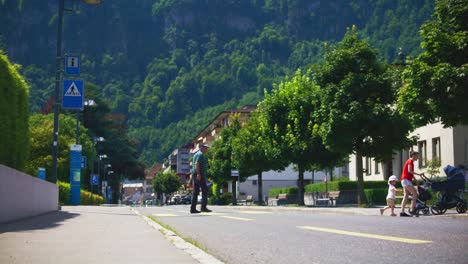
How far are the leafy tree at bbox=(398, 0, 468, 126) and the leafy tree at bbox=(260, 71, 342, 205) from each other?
1608cm

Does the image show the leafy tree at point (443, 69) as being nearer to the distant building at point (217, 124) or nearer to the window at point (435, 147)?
the window at point (435, 147)

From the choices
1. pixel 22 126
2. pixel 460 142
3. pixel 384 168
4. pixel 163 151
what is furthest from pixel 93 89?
pixel 163 151

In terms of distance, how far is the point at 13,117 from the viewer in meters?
20.6

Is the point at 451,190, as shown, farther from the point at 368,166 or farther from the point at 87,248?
the point at 368,166

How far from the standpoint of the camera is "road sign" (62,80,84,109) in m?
24.1

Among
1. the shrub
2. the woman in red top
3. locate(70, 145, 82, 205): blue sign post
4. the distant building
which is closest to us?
the woman in red top

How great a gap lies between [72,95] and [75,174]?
1730 cm

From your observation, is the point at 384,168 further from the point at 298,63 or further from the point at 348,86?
the point at 298,63

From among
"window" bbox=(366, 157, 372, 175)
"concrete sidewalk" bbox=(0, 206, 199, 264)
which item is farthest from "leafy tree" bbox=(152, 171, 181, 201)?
"concrete sidewalk" bbox=(0, 206, 199, 264)

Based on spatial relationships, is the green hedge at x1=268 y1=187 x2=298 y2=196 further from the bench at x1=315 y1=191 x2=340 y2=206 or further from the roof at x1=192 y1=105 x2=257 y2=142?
the roof at x1=192 y1=105 x2=257 y2=142

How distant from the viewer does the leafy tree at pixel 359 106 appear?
33250mm

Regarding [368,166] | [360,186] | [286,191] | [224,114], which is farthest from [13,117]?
[224,114]

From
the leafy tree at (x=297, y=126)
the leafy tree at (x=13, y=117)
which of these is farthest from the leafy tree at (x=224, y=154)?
the leafy tree at (x=13, y=117)

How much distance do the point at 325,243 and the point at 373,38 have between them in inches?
6118
